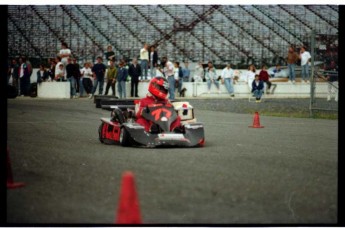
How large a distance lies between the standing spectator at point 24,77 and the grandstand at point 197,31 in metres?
0.44

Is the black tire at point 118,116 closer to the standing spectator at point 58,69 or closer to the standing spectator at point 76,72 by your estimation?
Answer: the standing spectator at point 58,69

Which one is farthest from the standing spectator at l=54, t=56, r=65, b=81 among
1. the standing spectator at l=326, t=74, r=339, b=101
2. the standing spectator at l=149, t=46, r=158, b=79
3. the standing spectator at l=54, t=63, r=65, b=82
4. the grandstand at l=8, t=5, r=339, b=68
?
the standing spectator at l=326, t=74, r=339, b=101

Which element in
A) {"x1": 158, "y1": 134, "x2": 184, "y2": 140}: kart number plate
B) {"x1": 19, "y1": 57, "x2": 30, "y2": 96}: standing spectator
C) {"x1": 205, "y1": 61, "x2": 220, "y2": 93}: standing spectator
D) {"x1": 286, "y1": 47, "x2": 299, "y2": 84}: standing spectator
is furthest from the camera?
{"x1": 205, "y1": 61, "x2": 220, "y2": 93}: standing spectator

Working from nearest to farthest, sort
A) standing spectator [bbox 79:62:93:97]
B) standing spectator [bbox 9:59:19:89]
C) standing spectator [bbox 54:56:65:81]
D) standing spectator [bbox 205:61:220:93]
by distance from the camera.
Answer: standing spectator [bbox 9:59:19:89] < standing spectator [bbox 54:56:65:81] < standing spectator [bbox 79:62:93:97] < standing spectator [bbox 205:61:220:93]

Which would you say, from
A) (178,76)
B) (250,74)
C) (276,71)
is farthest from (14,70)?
(276,71)

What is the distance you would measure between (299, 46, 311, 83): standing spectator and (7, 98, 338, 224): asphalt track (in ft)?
50.1

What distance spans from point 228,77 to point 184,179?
81.1ft

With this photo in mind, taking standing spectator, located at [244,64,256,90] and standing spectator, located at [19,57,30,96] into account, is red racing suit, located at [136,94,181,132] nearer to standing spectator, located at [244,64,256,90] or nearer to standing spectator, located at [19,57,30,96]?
standing spectator, located at [19,57,30,96]

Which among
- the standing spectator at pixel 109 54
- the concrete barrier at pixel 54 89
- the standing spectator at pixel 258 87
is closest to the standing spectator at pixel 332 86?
the standing spectator at pixel 258 87

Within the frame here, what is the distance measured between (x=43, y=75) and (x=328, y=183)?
2058 cm

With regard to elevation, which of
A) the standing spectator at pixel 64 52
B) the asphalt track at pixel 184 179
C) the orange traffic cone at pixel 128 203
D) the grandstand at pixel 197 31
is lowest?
the asphalt track at pixel 184 179

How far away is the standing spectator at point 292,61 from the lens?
106ft

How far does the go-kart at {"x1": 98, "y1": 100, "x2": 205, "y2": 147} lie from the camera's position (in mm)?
12602

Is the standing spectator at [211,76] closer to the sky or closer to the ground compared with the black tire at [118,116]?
closer to the sky
